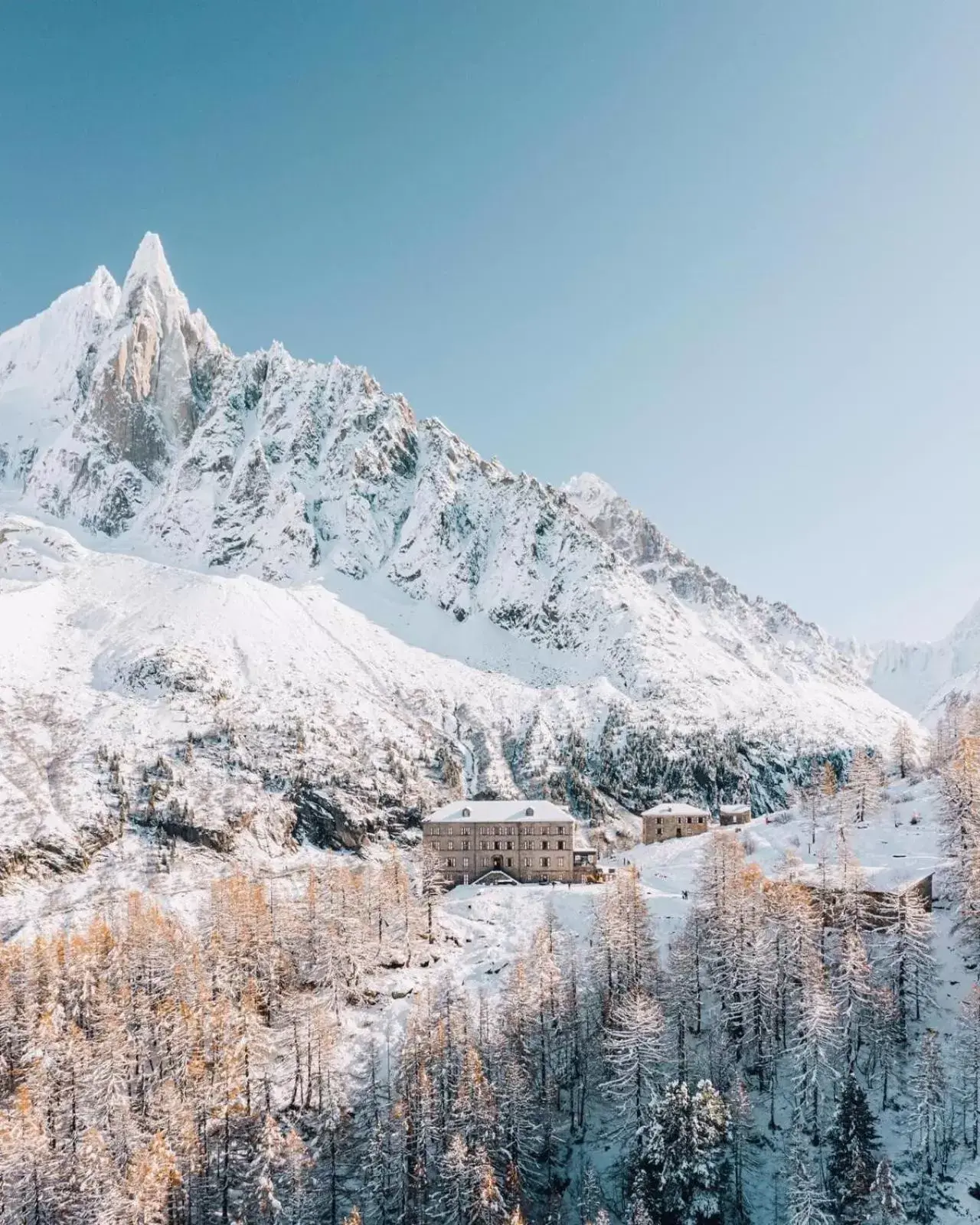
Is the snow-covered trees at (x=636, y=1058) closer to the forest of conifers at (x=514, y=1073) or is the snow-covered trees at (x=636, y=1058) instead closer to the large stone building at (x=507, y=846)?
the forest of conifers at (x=514, y=1073)

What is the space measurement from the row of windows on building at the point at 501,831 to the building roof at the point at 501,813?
37.4 inches

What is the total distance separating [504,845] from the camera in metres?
117

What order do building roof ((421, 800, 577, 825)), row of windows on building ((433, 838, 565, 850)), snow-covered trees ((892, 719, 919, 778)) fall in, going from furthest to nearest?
snow-covered trees ((892, 719, 919, 778)) < building roof ((421, 800, 577, 825)) < row of windows on building ((433, 838, 565, 850))

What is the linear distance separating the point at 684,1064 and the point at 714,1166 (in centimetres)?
859

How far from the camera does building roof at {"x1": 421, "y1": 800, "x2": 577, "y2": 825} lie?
385 feet

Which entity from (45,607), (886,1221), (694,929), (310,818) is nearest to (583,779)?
(310,818)

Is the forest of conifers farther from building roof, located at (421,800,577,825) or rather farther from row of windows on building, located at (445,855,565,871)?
building roof, located at (421,800,577,825)

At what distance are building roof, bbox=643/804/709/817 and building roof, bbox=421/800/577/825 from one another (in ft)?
87.9

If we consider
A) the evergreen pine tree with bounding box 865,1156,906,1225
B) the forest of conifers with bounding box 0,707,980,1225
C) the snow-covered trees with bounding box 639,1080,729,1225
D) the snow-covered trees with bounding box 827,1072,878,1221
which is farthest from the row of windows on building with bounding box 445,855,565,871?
the evergreen pine tree with bounding box 865,1156,906,1225

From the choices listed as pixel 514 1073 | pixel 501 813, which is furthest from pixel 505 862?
pixel 514 1073

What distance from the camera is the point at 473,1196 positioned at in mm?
56250

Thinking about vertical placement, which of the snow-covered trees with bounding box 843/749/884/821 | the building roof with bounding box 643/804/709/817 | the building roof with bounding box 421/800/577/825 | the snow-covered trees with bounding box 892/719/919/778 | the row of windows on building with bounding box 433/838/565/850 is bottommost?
the row of windows on building with bounding box 433/838/565/850

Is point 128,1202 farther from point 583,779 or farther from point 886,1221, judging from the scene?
point 583,779

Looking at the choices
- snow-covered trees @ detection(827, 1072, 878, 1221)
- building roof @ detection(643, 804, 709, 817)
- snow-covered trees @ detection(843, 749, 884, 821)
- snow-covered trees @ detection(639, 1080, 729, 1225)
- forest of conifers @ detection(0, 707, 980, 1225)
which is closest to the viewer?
snow-covered trees @ detection(827, 1072, 878, 1221)
